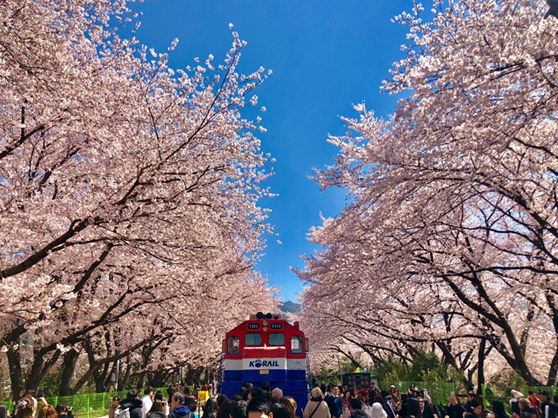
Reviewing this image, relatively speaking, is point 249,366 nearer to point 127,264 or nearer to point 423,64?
point 127,264

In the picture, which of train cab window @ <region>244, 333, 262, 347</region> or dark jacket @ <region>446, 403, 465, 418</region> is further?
train cab window @ <region>244, 333, 262, 347</region>

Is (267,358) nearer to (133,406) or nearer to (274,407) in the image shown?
(133,406)

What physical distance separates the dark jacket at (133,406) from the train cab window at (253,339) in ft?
18.3

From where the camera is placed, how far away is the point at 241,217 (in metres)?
11.3

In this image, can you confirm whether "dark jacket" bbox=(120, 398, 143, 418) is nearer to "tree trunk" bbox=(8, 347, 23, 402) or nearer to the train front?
the train front

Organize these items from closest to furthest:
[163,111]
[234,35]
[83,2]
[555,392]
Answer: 1. [83,2]
2. [234,35]
3. [163,111]
4. [555,392]

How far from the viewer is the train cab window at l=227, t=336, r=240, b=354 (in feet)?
43.8

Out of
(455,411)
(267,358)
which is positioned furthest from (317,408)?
(267,358)

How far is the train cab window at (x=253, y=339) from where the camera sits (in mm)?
13422

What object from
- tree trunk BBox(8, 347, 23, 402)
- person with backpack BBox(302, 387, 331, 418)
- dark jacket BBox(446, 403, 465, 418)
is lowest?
dark jacket BBox(446, 403, 465, 418)

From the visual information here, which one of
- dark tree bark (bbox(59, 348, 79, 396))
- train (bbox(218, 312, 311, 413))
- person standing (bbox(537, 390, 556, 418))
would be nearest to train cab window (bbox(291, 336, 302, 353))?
train (bbox(218, 312, 311, 413))

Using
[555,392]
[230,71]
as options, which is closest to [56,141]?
[230,71]

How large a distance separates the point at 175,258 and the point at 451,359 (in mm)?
17091

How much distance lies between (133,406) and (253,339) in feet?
19.2
